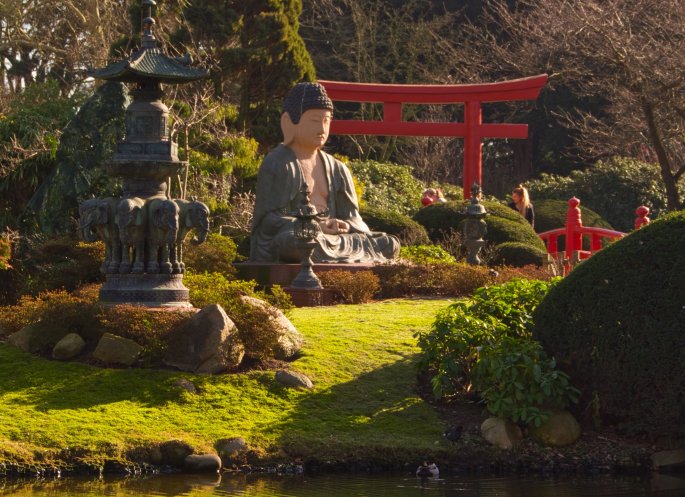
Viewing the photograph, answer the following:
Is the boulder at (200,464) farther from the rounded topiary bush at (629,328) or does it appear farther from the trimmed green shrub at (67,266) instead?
the trimmed green shrub at (67,266)

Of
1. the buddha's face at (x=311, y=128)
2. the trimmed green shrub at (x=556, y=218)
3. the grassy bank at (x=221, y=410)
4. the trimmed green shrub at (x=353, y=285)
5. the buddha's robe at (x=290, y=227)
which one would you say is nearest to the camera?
the grassy bank at (x=221, y=410)

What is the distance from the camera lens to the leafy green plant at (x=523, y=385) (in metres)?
10.0

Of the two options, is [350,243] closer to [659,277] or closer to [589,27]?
[659,277]

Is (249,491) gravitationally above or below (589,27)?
below

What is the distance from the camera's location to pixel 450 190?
2817 centimetres

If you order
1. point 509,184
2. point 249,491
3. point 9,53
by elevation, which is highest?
point 9,53

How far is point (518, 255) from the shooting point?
17562mm

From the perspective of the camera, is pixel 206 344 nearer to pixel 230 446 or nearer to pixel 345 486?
pixel 230 446

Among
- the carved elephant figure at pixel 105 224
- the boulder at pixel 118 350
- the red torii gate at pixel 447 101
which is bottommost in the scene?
the boulder at pixel 118 350

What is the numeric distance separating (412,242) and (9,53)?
14.8 metres

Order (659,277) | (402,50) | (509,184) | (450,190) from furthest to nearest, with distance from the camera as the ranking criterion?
(509,184) < (402,50) < (450,190) < (659,277)

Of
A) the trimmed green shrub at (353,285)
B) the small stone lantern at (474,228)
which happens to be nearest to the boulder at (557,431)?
the trimmed green shrub at (353,285)

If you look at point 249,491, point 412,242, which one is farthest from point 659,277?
point 412,242

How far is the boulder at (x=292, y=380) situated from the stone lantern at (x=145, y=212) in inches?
46.7
